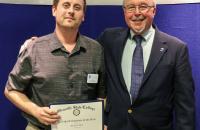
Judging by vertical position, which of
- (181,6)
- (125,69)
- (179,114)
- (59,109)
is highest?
(181,6)

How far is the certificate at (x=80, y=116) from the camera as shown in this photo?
1.96m

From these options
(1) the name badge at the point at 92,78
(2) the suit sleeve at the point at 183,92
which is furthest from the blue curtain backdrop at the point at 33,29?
(1) the name badge at the point at 92,78

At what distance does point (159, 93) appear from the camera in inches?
83.7

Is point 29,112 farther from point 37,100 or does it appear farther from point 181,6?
point 181,6

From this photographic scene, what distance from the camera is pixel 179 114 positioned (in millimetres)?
2189

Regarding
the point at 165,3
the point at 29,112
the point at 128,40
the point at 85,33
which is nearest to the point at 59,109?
the point at 29,112

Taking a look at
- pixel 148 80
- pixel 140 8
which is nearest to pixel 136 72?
pixel 148 80

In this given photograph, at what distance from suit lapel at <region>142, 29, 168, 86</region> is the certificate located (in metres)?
0.35

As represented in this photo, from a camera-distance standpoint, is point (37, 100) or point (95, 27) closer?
point (37, 100)

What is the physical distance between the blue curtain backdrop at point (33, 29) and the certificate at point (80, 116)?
758mm

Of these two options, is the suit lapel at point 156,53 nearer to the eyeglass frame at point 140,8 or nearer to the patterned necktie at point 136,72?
the patterned necktie at point 136,72

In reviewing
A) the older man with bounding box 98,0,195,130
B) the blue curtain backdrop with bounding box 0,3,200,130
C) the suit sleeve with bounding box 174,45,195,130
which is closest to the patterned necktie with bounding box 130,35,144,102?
the older man with bounding box 98,0,195,130

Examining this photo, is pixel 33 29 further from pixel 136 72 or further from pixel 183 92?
pixel 183 92

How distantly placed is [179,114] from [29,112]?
934 millimetres
